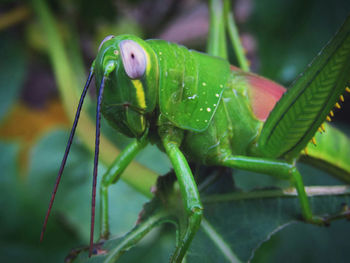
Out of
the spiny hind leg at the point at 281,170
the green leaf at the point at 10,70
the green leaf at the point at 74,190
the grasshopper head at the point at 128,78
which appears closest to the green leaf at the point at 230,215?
the spiny hind leg at the point at 281,170

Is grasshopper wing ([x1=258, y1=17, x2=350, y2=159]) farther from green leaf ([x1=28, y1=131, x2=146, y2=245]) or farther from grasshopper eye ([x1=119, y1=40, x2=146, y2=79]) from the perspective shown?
green leaf ([x1=28, y1=131, x2=146, y2=245])

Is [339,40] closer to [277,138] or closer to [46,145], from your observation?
[277,138]

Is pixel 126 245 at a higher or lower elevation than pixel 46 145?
higher

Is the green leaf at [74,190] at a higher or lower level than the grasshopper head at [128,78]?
lower

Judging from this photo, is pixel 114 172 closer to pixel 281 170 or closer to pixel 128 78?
pixel 128 78

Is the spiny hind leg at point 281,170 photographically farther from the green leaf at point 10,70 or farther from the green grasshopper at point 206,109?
the green leaf at point 10,70

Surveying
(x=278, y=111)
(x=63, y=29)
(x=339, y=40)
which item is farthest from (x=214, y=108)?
(x=63, y=29)
